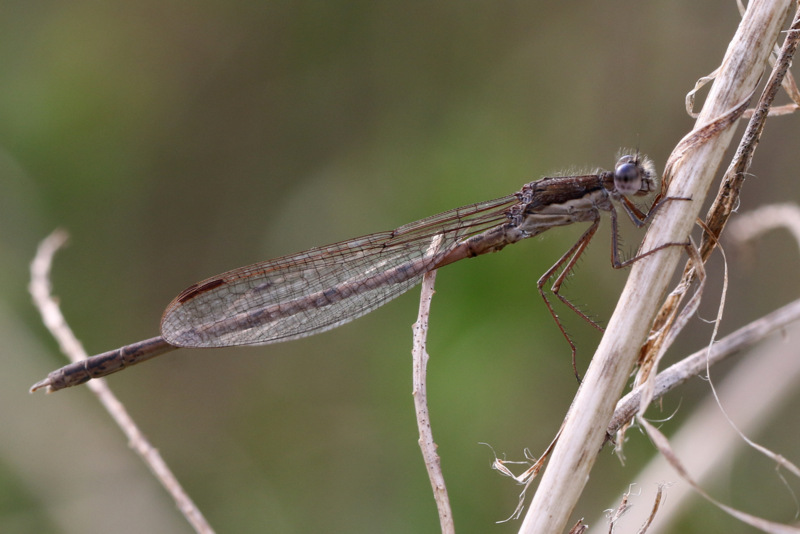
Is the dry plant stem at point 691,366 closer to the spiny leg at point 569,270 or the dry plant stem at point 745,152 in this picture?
the dry plant stem at point 745,152

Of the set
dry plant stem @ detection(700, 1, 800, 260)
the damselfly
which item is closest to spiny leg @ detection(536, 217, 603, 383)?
the damselfly

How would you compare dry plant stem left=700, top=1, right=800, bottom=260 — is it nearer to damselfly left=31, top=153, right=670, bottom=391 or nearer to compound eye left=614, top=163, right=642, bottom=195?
compound eye left=614, top=163, right=642, bottom=195

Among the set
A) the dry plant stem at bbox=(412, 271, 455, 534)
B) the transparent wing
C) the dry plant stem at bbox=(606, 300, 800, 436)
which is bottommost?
the dry plant stem at bbox=(606, 300, 800, 436)

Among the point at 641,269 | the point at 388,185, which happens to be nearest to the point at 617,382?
the point at 641,269

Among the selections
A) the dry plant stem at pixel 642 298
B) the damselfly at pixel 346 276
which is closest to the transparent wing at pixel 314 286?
the damselfly at pixel 346 276

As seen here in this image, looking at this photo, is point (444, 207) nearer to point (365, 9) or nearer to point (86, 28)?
point (365, 9)

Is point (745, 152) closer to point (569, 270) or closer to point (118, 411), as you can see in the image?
point (569, 270)
